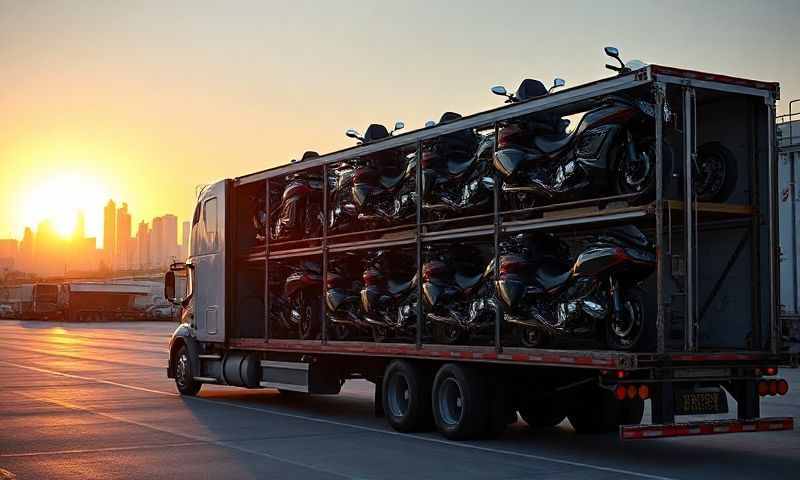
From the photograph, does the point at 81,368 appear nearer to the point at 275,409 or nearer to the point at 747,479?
the point at 275,409

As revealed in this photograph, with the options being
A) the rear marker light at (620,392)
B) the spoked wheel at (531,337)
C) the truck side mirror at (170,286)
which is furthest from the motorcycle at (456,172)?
the truck side mirror at (170,286)

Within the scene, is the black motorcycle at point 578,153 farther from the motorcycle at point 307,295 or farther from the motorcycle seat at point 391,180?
the motorcycle at point 307,295

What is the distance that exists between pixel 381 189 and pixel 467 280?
92.0 inches

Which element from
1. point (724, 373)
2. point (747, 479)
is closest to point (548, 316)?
point (724, 373)

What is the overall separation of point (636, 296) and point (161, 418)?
724 centimetres

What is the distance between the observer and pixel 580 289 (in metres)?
11.4

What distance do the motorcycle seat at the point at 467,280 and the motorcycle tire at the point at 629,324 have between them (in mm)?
2246

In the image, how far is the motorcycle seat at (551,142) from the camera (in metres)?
11.9

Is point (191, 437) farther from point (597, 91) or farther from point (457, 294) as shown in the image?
point (597, 91)

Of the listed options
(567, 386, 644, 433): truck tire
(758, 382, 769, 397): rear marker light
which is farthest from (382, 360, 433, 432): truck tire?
(758, 382, 769, 397): rear marker light

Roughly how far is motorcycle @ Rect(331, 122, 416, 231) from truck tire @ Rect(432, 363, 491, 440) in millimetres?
2526

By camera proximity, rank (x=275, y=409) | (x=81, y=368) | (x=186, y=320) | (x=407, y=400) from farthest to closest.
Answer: (x=81, y=368)
(x=186, y=320)
(x=275, y=409)
(x=407, y=400)

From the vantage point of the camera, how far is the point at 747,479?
32.6ft

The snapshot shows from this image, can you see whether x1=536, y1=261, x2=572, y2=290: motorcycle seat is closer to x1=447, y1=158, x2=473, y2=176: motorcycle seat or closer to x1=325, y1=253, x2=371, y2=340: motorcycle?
x1=447, y1=158, x2=473, y2=176: motorcycle seat
